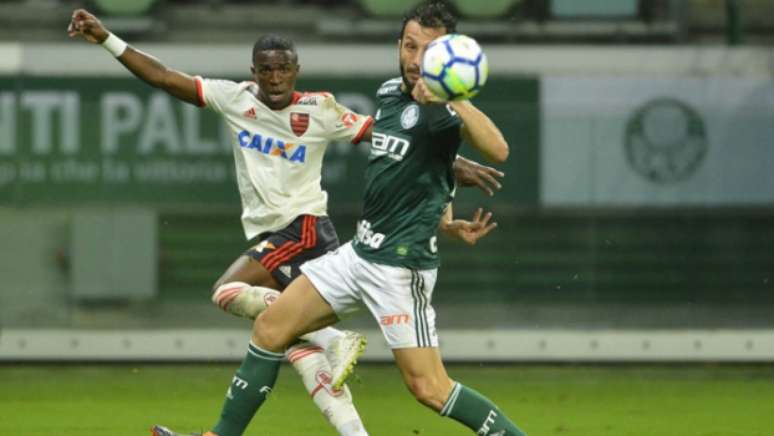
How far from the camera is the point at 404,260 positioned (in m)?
6.50

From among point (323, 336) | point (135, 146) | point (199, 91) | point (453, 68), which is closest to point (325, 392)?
point (323, 336)

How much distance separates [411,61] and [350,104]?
18.3 feet

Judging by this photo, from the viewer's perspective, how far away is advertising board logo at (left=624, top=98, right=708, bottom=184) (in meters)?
12.2

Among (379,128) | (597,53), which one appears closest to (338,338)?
(379,128)

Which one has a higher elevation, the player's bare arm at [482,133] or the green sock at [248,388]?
the player's bare arm at [482,133]

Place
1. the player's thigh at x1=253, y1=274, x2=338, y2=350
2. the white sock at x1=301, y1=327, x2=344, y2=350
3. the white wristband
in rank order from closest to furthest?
1. the player's thigh at x1=253, y1=274, x2=338, y2=350
2. the white wristband
3. the white sock at x1=301, y1=327, x2=344, y2=350

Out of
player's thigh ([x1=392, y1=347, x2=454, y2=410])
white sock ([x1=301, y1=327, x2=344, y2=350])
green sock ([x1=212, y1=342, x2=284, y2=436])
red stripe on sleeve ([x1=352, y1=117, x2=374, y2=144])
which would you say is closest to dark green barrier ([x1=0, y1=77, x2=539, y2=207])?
red stripe on sleeve ([x1=352, y1=117, x2=374, y2=144])

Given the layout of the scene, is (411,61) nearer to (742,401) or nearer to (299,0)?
(742,401)

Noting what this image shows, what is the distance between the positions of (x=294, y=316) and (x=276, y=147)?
4.59 ft

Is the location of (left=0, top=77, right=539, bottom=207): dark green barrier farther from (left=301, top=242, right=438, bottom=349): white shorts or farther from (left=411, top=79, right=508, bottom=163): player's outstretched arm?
(left=411, top=79, right=508, bottom=163): player's outstretched arm

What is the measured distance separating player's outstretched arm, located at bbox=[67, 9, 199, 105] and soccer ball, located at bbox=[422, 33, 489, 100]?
5.98ft

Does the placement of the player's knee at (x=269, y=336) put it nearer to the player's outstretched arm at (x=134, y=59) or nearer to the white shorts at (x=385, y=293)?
the white shorts at (x=385, y=293)

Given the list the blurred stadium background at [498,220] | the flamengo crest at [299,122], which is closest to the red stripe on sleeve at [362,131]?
the flamengo crest at [299,122]

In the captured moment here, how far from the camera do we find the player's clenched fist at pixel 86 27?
7.10 meters
